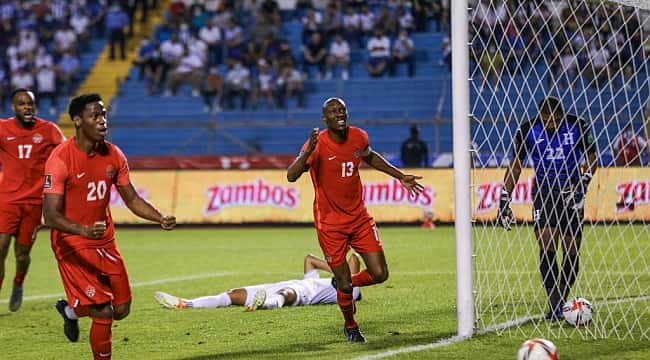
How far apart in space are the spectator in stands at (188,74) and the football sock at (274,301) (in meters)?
19.4

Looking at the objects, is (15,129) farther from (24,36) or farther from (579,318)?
(24,36)

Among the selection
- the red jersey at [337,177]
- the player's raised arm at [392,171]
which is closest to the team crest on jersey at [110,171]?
the red jersey at [337,177]

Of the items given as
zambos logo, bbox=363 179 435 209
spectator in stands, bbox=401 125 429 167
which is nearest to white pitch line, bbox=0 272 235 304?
zambos logo, bbox=363 179 435 209

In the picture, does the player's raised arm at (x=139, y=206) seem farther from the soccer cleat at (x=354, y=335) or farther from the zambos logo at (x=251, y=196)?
the zambos logo at (x=251, y=196)

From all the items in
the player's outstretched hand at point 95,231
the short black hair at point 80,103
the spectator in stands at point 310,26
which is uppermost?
the spectator in stands at point 310,26

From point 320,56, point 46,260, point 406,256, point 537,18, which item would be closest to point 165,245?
point 46,260

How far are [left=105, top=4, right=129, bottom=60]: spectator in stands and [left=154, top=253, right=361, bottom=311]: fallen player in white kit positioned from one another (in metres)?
21.8

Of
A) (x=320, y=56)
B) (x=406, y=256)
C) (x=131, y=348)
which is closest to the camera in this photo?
(x=131, y=348)

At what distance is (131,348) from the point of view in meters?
9.42

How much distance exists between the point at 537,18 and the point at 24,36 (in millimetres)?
18027

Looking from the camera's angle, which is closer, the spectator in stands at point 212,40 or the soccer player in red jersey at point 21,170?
A: the soccer player in red jersey at point 21,170

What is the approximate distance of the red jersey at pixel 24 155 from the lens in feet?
39.2

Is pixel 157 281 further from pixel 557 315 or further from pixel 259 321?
pixel 557 315

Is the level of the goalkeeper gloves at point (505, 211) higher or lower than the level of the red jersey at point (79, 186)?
lower
